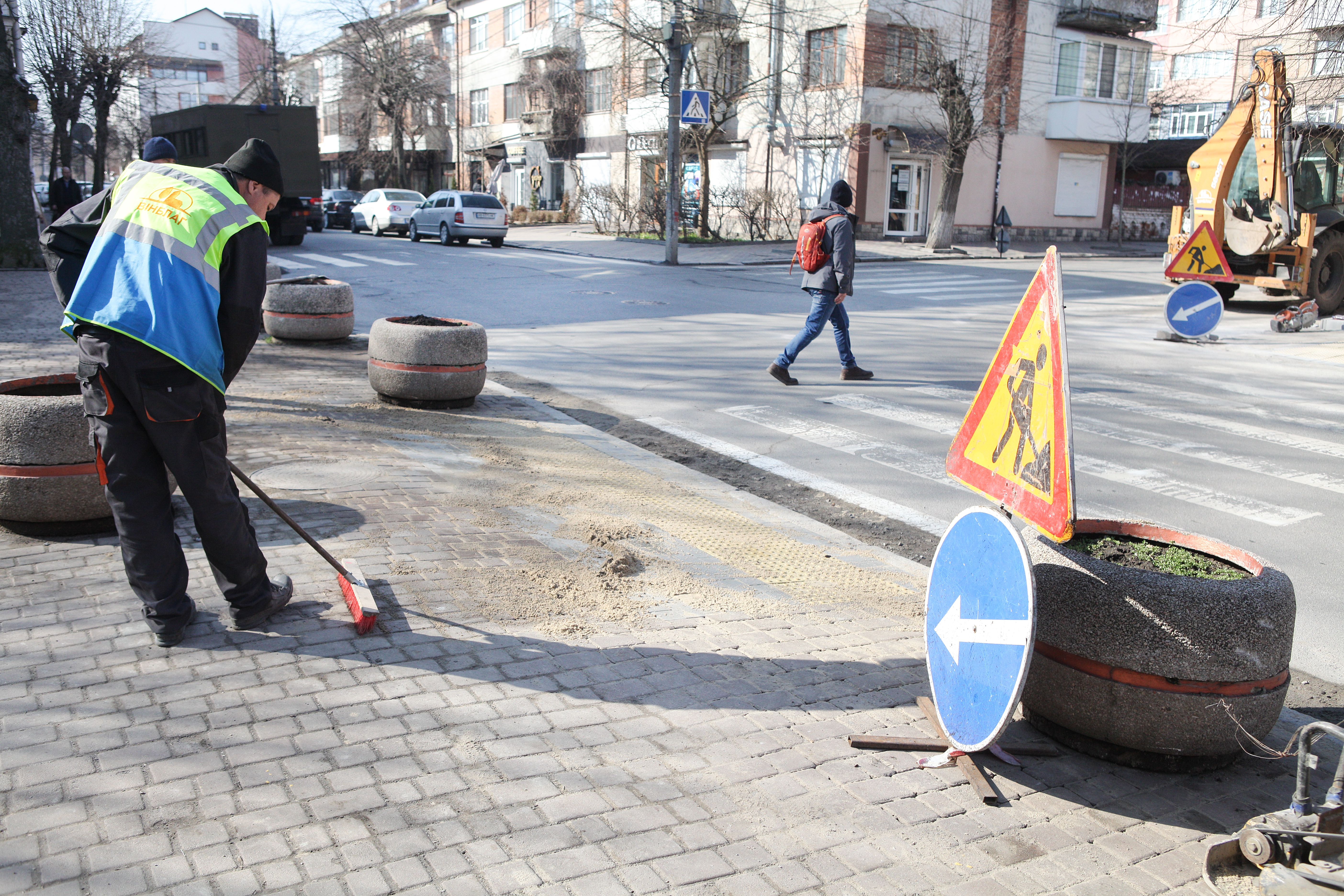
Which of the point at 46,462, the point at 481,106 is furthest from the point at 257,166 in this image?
the point at 481,106

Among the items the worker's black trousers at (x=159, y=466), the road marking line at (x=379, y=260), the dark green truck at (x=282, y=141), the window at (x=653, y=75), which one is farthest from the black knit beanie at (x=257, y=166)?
the window at (x=653, y=75)

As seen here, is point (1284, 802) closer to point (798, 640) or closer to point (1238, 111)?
point (798, 640)

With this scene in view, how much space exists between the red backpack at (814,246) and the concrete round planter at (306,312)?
17.1 ft

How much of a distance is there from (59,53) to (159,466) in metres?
42.2

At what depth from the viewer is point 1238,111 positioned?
53.7ft

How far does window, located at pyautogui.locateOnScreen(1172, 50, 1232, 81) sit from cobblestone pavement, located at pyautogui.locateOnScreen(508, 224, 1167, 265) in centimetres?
1687

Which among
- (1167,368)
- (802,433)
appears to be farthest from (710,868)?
(1167,368)

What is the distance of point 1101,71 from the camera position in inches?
1495

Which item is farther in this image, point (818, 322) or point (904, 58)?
point (904, 58)

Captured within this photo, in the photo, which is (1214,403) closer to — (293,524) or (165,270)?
(293,524)

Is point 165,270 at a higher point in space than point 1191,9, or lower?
lower

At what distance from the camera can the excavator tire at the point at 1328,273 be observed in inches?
669

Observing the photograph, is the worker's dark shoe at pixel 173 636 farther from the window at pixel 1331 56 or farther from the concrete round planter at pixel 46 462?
the window at pixel 1331 56

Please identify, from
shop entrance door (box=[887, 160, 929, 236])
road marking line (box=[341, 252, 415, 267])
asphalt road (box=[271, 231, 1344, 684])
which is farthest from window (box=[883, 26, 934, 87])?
road marking line (box=[341, 252, 415, 267])
